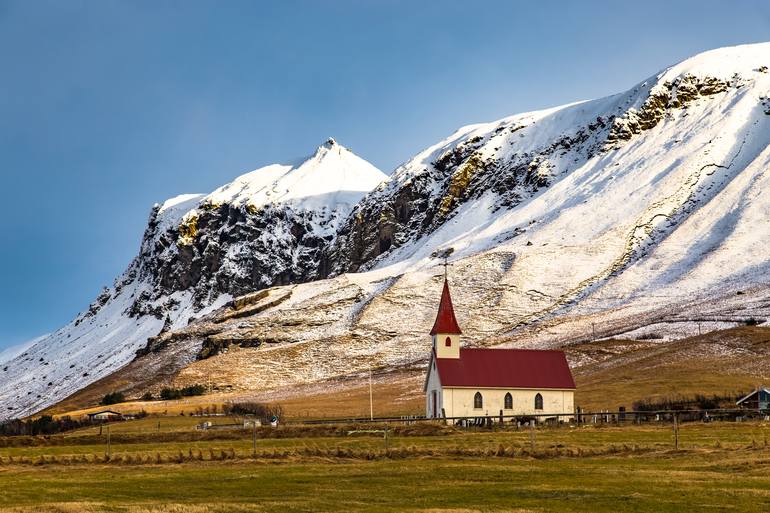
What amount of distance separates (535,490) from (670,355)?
4100 inches

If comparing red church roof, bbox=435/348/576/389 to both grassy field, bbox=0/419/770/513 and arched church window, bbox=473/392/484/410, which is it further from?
grassy field, bbox=0/419/770/513

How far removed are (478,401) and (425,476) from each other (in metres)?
50.5

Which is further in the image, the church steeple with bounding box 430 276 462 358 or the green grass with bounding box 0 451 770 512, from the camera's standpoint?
the church steeple with bounding box 430 276 462 358

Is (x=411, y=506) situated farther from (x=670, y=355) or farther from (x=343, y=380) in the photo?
(x=343, y=380)

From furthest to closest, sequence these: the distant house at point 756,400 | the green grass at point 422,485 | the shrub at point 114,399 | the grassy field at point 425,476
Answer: the shrub at point 114,399 < the distant house at point 756,400 < the grassy field at point 425,476 < the green grass at point 422,485

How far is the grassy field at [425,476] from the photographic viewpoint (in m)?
33.0

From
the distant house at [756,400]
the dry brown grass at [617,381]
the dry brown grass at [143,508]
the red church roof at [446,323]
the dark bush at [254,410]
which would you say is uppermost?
the red church roof at [446,323]

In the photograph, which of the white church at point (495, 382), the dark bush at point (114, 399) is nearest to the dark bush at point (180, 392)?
the dark bush at point (114, 399)

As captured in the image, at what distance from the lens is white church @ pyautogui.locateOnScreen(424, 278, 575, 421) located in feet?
298

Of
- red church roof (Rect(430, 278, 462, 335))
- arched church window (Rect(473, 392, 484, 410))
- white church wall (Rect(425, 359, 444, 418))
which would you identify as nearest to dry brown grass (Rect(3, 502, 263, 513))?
white church wall (Rect(425, 359, 444, 418))

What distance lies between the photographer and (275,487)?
38.7 meters

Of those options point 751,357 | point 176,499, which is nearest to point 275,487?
point 176,499

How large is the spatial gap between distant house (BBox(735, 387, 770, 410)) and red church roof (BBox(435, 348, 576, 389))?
44.6ft

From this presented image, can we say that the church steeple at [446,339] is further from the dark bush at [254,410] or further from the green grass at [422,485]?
the green grass at [422,485]
